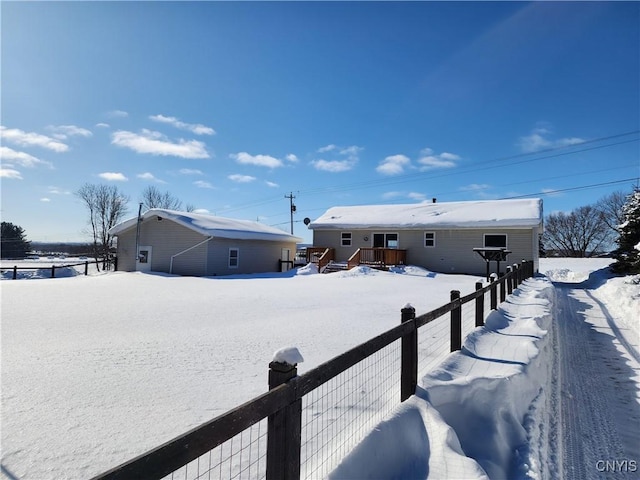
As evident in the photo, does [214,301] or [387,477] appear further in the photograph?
[214,301]

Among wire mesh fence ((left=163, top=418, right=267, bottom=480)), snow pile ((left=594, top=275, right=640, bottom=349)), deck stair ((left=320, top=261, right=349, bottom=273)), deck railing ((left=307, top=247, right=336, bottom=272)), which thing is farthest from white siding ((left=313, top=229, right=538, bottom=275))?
wire mesh fence ((left=163, top=418, right=267, bottom=480))

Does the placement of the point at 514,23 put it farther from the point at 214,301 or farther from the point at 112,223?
the point at 112,223

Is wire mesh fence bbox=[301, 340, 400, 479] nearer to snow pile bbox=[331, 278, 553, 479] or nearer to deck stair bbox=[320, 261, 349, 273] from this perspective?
snow pile bbox=[331, 278, 553, 479]

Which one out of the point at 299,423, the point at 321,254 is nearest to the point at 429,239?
the point at 321,254

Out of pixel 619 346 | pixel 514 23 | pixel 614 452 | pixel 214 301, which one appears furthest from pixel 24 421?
pixel 514 23

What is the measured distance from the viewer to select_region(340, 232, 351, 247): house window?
25.2 meters

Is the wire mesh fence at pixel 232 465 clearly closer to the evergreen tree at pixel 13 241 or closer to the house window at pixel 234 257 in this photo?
the house window at pixel 234 257

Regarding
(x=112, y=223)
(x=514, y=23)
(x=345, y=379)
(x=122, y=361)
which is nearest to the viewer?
(x=345, y=379)

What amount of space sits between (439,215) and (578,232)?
134ft

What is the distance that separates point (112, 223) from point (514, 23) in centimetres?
4596

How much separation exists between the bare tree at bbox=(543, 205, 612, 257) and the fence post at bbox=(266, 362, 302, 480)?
60995 mm

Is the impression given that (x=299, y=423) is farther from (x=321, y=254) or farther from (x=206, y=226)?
(x=321, y=254)

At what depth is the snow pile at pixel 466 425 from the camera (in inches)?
101

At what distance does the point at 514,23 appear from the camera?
37.2 feet
